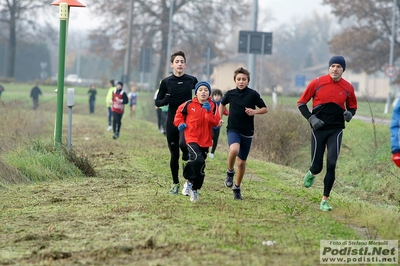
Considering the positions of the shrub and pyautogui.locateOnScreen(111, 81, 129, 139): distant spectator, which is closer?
the shrub

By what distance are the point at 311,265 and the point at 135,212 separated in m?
2.99

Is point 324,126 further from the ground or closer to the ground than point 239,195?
further from the ground

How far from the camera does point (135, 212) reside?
8883 millimetres

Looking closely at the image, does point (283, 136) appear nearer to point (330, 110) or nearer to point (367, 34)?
point (330, 110)

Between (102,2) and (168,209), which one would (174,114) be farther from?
(102,2)

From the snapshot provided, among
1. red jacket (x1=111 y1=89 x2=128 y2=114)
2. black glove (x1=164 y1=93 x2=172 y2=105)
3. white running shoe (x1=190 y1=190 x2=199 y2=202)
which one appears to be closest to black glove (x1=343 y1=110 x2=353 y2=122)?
white running shoe (x1=190 y1=190 x2=199 y2=202)

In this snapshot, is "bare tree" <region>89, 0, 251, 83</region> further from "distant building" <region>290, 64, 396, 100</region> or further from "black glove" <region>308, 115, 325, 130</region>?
"black glove" <region>308, 115, 325, 130</region>

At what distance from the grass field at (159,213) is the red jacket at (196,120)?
0.82 meters

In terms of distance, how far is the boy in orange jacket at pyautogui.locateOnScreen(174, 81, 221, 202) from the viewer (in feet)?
32.7

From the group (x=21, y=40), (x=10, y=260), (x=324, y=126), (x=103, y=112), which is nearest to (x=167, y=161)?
(x=324, y=126)

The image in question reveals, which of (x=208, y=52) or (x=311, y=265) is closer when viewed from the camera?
(x=311, y=265)

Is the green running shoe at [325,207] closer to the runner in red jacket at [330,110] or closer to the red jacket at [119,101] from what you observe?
the runner in red jacket at [330,110]

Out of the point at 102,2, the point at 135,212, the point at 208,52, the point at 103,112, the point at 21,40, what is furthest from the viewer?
the point at 21,40

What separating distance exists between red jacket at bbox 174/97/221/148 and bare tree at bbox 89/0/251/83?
159ft
